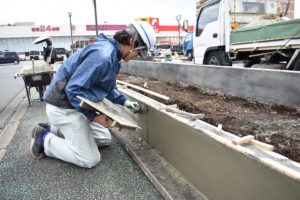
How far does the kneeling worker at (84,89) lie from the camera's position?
3.02 metres

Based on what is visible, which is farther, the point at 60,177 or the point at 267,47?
the point at 267,47

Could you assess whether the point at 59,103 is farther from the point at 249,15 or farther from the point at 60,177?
the point at 249,15

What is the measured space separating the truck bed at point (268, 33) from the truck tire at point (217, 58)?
0.58 metres

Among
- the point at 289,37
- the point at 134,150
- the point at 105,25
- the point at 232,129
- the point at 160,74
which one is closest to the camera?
the point at 232,129

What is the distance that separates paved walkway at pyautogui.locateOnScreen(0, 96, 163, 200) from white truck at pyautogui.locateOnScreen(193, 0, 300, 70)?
14.0 ft

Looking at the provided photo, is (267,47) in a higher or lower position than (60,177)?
higher

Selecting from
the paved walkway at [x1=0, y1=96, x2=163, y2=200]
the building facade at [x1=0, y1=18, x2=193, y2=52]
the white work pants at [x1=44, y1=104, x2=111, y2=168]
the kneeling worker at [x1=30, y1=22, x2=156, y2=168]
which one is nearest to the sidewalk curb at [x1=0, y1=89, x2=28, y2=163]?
the paved walkway at [x1=0, y1=96, x2=163, y2=200]

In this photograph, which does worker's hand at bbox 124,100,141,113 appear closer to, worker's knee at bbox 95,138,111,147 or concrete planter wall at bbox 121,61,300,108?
worker's knee at bbox 95,138,111,147

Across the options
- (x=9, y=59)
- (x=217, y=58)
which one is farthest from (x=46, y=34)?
(x=217, y=58)

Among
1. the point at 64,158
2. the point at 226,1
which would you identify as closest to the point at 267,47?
the point at 226,1

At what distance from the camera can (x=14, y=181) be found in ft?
10.8

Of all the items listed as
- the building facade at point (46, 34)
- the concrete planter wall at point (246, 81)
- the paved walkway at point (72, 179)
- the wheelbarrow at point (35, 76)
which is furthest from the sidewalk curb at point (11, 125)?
the building facade at point (46, 34)

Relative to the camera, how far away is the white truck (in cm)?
617

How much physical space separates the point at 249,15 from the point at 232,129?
6.18m
